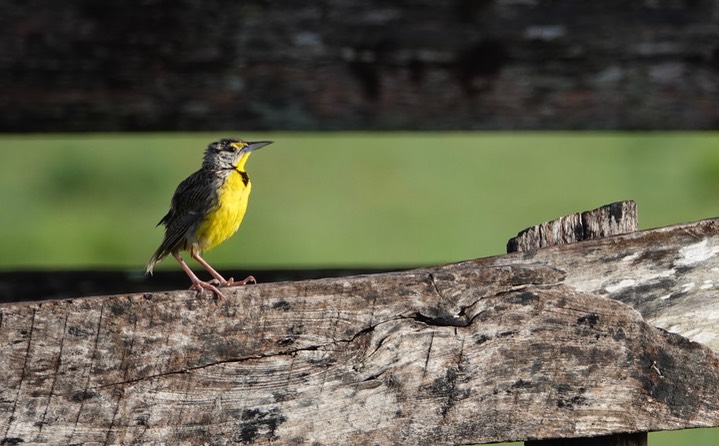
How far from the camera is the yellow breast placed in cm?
460

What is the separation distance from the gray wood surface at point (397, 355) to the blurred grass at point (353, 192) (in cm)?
828

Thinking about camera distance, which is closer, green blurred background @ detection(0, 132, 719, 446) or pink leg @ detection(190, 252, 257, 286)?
pink leg @ detection(190, 252, 257, 286)

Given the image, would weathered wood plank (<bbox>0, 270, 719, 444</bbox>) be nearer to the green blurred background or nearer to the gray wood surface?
the gray wood surface

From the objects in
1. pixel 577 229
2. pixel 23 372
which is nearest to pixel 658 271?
pixel 577 229

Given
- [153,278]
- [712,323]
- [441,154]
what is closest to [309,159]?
[441,154]

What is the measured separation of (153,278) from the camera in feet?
13.9

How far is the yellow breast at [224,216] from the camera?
4602 millimetres

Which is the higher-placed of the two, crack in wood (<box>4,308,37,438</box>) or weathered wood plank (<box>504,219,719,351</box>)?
weathered wood plank (<box>504,219,719,351</box>)

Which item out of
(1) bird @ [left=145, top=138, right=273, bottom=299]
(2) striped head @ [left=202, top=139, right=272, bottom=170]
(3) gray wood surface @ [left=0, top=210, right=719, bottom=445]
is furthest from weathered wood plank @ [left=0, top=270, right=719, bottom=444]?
(2) striped head @ [left=202, top=139, right=272, bottom=170]

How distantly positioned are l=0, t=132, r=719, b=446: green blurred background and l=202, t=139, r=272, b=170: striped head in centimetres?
616

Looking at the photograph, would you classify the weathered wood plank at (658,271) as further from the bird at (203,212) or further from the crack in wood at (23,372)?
the bird at (203,212)

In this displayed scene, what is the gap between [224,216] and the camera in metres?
4.61

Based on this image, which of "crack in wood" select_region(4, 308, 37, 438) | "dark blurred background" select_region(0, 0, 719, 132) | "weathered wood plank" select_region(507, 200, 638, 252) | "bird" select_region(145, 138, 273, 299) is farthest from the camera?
"bird" select_region(145, 138, 273, 299)

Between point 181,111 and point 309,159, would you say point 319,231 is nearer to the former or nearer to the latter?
point 309,159
